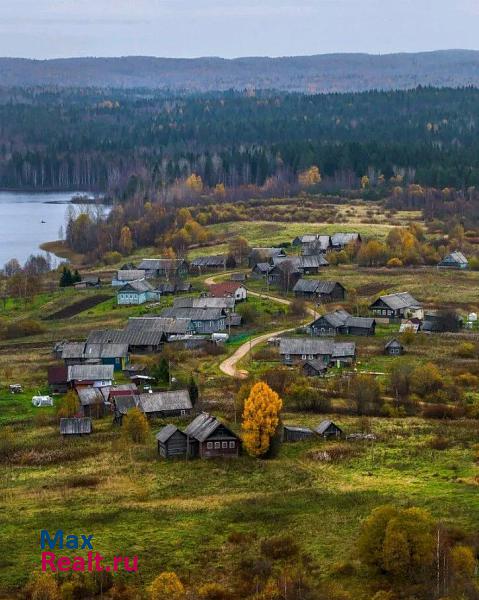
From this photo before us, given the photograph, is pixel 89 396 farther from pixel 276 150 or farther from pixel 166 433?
pixel 276 150

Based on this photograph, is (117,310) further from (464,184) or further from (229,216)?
(464,184)

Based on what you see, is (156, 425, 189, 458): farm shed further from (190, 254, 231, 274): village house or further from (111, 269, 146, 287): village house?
(190, 254, 231, 274): village house

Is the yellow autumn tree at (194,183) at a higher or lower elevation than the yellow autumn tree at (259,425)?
lower

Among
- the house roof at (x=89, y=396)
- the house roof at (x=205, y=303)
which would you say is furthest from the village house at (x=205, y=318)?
the house roof at (x=89, y=396)

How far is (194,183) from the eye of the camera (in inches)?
4899

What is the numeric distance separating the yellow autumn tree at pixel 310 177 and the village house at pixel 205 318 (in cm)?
6528

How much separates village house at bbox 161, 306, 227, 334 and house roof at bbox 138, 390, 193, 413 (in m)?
15.1

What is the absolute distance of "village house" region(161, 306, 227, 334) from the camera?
56.3 metres

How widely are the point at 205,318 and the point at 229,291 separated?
6673 millimetres

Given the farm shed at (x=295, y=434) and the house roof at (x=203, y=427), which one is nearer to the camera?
the house roof at (x=203, y=427)

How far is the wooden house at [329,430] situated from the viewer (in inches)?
1463

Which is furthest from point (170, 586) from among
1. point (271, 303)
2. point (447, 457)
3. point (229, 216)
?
point (229, 216)

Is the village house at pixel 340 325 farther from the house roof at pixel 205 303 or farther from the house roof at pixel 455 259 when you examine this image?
the house roof at pixel 455 259

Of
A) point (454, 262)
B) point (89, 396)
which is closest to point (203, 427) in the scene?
point (89, 396)
